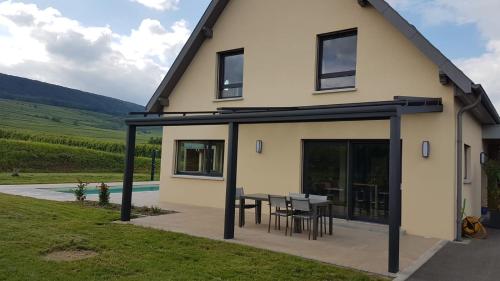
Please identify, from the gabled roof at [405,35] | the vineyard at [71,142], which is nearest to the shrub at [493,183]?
the gabled roof at [405,35]

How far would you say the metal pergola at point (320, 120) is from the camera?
700 cm

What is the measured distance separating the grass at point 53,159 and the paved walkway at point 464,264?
28247mm

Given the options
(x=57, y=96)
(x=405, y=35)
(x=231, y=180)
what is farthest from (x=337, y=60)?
(x=57, y=96)

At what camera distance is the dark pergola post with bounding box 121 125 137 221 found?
35.3 ft

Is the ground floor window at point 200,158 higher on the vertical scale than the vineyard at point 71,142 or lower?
lower

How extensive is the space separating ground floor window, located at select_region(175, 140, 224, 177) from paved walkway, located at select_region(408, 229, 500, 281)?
7.97 m

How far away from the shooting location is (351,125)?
11.3 metres

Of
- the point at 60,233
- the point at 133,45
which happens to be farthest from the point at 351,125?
the point at 133,45

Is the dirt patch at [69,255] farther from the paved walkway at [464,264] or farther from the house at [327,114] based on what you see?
the paved walkway at [464,264]

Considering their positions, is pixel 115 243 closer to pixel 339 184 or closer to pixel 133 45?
pixel 339 184

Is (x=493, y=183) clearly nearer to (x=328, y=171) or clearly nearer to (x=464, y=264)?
(x=328, y=171)

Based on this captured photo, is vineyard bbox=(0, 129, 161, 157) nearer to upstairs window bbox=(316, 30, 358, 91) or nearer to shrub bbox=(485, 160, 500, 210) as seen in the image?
upstairs window bbox=(316, 30, 358, 91)

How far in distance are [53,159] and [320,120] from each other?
92.5ft

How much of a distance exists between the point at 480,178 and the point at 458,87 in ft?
19.6
